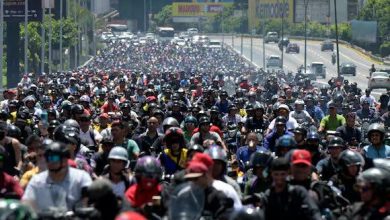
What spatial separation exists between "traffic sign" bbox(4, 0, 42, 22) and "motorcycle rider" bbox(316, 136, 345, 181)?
179 ft

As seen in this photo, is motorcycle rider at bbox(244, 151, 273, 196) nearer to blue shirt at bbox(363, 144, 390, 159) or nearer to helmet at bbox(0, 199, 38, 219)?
blue shirt at bbox(363, 144, 390, 159)

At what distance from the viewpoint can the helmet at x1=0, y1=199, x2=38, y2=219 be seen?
392 inches

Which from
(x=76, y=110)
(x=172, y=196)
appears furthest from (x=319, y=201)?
(x=76, y=110)

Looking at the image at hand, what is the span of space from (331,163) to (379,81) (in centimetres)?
5572

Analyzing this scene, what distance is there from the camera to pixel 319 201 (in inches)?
519

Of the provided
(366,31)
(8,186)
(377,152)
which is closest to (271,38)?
(366,31)

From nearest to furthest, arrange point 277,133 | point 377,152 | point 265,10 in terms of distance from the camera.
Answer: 1. point 377,152
2. point 277,133
3. point 265,10

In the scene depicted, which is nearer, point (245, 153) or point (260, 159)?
point (260, 159)

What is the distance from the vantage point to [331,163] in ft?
54.5

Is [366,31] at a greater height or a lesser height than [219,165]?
lesser

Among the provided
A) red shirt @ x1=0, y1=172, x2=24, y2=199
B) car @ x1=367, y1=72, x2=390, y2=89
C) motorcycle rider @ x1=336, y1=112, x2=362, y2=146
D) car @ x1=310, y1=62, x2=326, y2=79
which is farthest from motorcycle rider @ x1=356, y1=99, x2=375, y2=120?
car @ x1=310, y1=62, x2=326, y2=79

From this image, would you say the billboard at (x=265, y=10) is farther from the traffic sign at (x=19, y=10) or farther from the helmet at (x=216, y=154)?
the helmet at (x=216, y=154)

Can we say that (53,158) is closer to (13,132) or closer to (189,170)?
(189,170)

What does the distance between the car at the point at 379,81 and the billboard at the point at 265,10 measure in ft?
356
